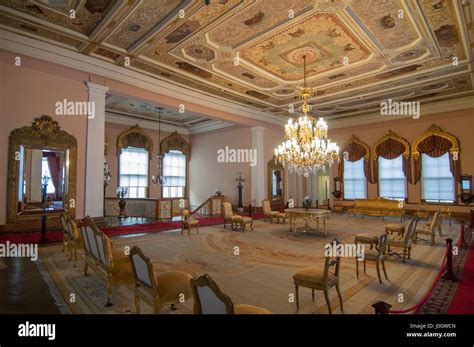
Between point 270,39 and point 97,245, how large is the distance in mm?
5688

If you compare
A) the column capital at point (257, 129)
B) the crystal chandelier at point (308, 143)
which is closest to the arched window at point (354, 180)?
the column capital at point (257, 129)

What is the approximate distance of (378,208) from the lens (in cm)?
1082

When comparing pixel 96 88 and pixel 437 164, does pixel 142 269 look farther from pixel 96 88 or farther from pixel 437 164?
pixel 437 164

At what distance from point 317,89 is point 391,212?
5561 mm

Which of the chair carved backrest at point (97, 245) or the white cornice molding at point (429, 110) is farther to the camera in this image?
the white cornice molding at point (429, 110)

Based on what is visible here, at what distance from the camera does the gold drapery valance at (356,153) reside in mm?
12648

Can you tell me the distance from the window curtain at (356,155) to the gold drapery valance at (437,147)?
1.86m

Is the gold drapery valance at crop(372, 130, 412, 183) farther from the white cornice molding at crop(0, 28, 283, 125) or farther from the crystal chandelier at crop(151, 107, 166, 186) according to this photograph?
the crystal chandelier at crop(151, 107, 166, 186)

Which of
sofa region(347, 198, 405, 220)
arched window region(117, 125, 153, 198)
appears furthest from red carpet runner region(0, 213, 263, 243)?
arched window region(117, 125, 153, 198)

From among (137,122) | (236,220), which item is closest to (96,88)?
(236,220)

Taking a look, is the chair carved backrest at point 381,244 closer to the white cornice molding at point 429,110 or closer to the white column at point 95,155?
the white column at point 95,155

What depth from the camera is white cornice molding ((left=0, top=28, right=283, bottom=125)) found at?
5.88 m

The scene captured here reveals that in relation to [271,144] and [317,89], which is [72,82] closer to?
[317,89]

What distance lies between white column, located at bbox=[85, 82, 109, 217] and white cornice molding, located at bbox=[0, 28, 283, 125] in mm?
510
